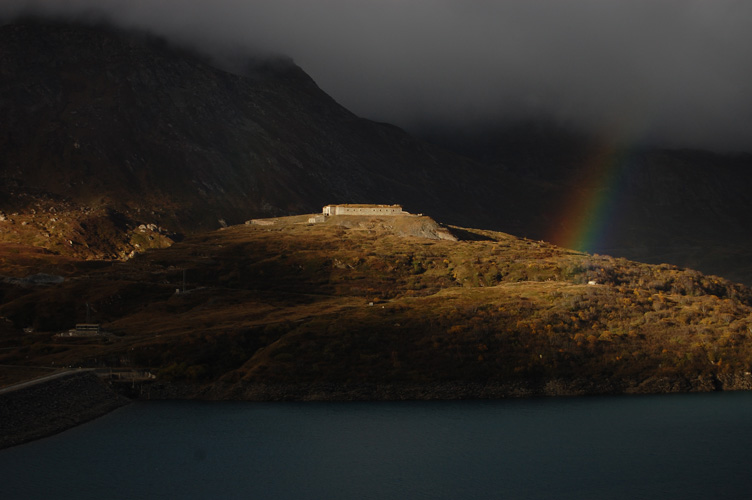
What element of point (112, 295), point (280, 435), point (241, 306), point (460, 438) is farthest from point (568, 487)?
point (112, 295)

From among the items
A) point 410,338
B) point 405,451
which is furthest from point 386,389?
point 405,451

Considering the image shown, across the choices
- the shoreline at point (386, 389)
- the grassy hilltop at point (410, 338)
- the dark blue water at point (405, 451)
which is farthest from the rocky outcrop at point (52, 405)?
the grassy hilltop at point (410, 338)

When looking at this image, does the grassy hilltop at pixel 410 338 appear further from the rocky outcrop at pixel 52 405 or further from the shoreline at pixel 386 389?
the rocky outcrop at pixel 52 405

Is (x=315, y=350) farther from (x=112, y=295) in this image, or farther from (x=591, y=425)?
(x=112, y=295)

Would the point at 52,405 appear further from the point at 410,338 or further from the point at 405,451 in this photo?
the point at 410,338

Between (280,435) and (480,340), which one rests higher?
(480,340)

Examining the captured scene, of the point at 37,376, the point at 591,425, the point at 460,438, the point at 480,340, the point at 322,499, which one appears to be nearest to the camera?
the point at 322,499
